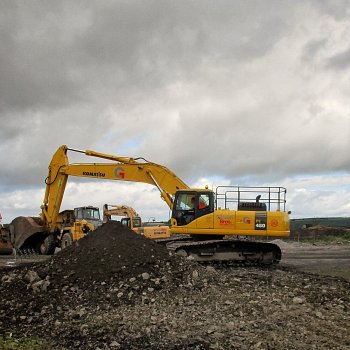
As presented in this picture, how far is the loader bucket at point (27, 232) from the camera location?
24281 mm

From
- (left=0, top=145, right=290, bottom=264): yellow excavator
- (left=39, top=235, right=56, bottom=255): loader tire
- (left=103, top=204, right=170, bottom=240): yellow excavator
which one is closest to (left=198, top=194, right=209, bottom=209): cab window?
(left=0, top=145, right=290, bottom=264): yellow excavator

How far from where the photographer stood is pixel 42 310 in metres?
8.88

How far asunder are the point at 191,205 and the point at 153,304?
761 cm

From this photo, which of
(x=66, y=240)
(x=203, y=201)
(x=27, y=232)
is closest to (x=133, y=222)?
(x=66, y=240)

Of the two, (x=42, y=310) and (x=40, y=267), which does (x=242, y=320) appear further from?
(x=40, y=267)

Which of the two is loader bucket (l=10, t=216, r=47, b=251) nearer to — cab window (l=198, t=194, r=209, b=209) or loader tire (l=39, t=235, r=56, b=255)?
loader tire (l=39, t=235, r=56, b=255)

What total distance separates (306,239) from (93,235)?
1115 inches

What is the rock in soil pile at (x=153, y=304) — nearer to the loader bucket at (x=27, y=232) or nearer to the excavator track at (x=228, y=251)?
the excavator track at (x=228, y=251)

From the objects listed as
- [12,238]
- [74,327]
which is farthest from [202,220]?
[12,238]

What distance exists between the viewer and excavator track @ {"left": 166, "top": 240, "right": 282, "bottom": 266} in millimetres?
15422

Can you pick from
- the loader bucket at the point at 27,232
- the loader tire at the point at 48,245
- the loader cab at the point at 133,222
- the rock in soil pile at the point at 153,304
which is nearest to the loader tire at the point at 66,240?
the loader tire at the point at 48,245

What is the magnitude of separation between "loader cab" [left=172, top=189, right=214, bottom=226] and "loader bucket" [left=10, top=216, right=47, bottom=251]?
1032cm

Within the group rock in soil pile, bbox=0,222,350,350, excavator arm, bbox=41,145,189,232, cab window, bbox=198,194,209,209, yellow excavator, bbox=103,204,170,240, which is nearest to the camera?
rock in soil pile, bbox=0,222,350,350

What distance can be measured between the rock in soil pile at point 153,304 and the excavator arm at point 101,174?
20.2ft
